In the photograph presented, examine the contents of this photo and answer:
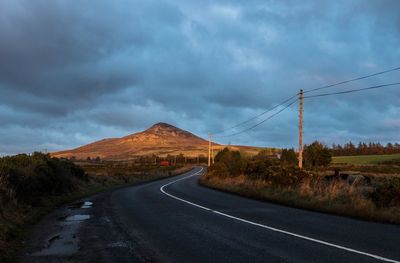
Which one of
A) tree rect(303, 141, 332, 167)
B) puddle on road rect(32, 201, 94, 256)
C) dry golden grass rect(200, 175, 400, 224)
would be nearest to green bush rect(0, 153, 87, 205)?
puddle on road rect(32, 201, 94, 256)

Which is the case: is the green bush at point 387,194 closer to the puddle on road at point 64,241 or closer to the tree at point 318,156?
the puddle on road at point 64,241

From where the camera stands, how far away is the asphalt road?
29.1ft

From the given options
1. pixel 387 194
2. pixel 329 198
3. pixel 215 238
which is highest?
pixel 387 194

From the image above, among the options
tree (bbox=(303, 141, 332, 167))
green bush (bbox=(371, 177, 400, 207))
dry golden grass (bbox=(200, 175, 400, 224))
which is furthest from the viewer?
tree (bbox=(303, 141, 332, 167))

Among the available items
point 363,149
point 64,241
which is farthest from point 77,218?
point 363,149

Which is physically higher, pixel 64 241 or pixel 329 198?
pixel 329 198

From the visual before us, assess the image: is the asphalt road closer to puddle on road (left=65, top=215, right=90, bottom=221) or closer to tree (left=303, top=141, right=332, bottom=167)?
puddle on road (left=65, top=215, right=90, bottom=221)

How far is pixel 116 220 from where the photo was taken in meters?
15.1

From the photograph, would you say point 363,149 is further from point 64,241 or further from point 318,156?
point 64,241

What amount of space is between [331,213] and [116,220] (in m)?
7.29

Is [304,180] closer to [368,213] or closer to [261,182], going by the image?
[261,182]

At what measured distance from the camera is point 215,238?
1097cm

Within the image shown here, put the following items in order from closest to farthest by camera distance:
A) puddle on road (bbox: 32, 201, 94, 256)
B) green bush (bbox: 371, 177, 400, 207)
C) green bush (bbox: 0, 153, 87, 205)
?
puddle on road (bbox: 32, 201, 94, 256) < green bush (bbox: 371, 177, 400, 207) < green bush (bbox: 0, 153, 87, 205)

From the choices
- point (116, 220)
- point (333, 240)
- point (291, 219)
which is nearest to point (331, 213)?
point (291, 219)
